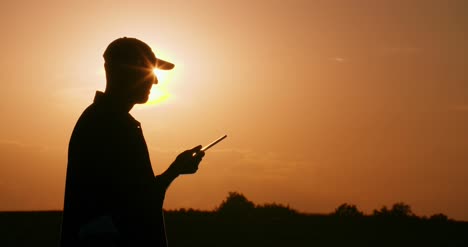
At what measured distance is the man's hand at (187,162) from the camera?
575 cm

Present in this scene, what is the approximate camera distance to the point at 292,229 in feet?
62.1

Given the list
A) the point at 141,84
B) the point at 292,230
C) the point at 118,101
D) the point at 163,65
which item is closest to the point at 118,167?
the point at 118,101

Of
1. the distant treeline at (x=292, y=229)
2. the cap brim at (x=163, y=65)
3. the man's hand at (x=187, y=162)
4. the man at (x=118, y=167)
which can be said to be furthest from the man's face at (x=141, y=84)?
the distant treeline at (x=292, y=229)

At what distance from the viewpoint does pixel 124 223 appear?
5340 millimetres

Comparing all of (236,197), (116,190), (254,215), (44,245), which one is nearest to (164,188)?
(116,190)

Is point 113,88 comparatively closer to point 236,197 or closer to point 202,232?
point 202,232

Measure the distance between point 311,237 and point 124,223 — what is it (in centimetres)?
1381

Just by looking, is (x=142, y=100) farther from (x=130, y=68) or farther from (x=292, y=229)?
(x=292, y=229)

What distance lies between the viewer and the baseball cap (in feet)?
18.1

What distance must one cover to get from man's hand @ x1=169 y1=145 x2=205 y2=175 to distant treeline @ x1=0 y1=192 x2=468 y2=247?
1238 centimetres

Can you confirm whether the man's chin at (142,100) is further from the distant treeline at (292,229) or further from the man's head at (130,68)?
the distant treeline at (292,229)

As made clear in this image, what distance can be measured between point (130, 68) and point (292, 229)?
45.8 ft

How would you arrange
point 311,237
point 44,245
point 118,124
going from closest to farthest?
point 118,124
point 44,245
point 311,237

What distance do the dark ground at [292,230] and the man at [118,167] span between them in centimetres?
1272
